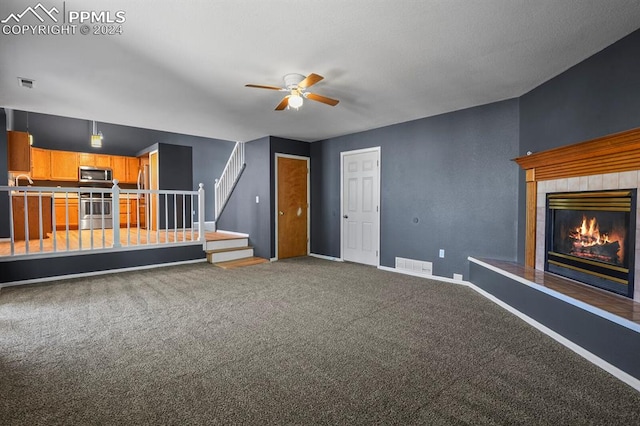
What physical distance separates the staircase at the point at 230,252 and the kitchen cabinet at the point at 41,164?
15.7 ft

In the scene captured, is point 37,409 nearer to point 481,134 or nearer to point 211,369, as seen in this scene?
point 211,369

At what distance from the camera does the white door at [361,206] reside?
5590 mm

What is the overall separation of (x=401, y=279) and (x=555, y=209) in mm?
2152

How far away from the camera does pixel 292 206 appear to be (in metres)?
6.51

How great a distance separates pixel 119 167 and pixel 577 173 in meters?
9.63

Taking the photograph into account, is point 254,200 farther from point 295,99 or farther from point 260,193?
point 295,99

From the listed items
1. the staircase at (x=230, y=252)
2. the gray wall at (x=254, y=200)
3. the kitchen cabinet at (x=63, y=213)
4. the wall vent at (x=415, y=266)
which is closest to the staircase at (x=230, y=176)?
the gray wall at (x=254, y=200)

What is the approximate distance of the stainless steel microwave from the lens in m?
7.89

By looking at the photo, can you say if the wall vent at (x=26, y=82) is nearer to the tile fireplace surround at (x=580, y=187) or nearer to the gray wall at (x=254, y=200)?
the gray wall at (x=254, y=200)

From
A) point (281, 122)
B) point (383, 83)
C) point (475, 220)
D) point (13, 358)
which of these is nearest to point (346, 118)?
point (281, 122)

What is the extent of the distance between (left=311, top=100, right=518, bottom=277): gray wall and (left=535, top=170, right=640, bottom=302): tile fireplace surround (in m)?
0.44

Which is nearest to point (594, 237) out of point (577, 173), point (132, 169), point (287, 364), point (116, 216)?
point (577, 173)

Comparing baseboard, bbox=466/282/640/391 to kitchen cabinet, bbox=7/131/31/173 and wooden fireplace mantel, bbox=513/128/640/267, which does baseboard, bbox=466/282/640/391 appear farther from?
kitchen cabinet, bbox=7/131/31/173

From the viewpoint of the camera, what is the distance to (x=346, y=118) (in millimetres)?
4906
